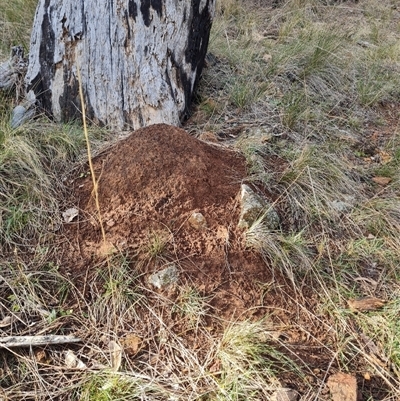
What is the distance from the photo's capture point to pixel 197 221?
192cm

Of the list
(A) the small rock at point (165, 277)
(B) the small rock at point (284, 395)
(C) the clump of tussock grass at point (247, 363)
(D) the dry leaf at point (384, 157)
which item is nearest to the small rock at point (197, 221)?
(A) the small rock at point (165, 277)

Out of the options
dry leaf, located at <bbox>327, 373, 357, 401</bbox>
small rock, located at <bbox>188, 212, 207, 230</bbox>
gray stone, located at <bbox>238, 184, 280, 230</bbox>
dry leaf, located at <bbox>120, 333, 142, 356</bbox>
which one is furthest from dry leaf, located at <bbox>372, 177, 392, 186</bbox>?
dry leaf, located at <bbox>120, 333, 142, 356</bbox>

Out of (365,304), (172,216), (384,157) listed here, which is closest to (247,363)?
(365,304)

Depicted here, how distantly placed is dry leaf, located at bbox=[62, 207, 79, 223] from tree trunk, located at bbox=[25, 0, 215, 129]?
0.82 metres

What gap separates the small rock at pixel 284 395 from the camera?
1426 mm

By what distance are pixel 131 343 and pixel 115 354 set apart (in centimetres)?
7

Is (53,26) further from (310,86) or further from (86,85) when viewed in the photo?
(310,86)

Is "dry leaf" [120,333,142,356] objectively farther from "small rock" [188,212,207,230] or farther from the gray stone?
the gray stone

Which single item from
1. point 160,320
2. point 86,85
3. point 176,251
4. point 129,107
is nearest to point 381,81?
point 129,107

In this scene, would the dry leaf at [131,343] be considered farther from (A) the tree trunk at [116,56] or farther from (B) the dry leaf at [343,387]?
(A) the tree trunk at [116,56]

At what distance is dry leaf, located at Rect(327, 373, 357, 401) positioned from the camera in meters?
1.45

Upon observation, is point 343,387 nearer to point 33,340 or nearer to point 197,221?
point 197,221

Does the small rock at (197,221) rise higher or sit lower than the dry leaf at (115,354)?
higher

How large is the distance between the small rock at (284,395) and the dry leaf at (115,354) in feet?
1.82
